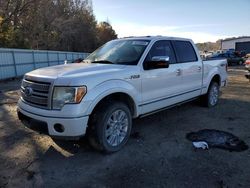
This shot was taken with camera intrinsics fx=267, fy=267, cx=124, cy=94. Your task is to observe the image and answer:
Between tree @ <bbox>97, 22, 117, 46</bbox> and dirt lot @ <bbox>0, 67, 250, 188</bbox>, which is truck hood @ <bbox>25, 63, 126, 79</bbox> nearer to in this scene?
dirt lot @ <bbox>0, 67, 250, 188</bbox>

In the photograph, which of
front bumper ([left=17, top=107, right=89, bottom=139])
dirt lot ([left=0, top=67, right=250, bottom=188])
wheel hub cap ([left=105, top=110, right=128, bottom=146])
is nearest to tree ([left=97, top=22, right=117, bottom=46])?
dirt lot ([left=0, top=67, right=250, bottom=188])

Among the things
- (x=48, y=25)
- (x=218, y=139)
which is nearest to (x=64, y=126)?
(x=218, y=139)

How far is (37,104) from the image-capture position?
4.08 metres

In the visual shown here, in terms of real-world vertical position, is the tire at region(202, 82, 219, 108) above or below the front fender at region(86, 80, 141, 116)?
Result: below

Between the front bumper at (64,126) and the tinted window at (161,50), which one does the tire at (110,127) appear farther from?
the tinted window at (161,50)

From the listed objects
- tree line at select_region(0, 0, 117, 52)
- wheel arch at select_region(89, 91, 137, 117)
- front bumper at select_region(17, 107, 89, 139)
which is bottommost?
front bumper at select_region(17, 107, 89, 139)

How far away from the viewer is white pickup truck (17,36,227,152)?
382 cm

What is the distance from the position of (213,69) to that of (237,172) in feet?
13.9

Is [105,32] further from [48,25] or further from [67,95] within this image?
[67,95]

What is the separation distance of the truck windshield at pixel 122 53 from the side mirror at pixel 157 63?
A: 0.22m

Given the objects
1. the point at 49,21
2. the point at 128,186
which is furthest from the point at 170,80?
the point at 49,21

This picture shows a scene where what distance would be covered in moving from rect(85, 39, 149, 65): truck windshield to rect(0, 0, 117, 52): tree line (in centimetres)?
2569

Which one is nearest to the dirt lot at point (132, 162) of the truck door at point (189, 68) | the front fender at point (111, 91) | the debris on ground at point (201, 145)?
the debris on ground at point (201, 145)

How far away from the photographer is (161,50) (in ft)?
18.1
